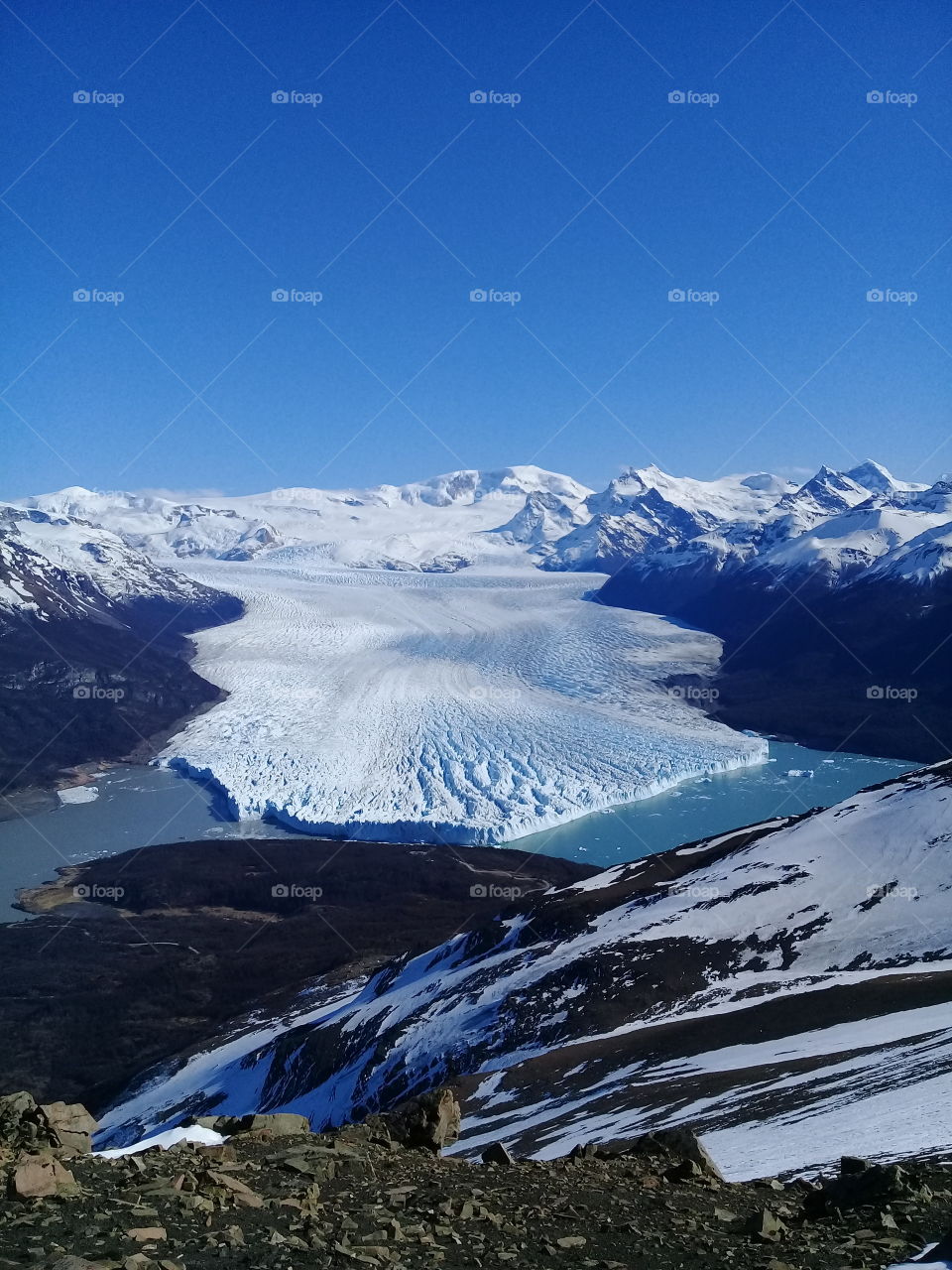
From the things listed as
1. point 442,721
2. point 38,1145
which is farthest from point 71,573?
point 38,1145

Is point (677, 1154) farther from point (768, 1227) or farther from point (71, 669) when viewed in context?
point (71, 669)

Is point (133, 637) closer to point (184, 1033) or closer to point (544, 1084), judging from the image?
point (184, 1033)

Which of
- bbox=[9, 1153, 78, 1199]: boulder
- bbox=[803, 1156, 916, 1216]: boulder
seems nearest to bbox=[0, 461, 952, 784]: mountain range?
bbox=[9, 1153, 78, 1199]: boulder

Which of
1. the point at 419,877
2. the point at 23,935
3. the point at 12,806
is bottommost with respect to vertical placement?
the point at 419,877

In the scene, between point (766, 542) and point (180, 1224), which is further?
point (766, 542)

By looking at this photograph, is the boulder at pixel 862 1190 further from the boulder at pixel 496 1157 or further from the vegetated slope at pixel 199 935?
the vegetated slope at pixel 199 935

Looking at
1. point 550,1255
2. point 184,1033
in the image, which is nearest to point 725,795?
point 184,1033

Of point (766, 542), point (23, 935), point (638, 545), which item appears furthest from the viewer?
point (638, 545)
